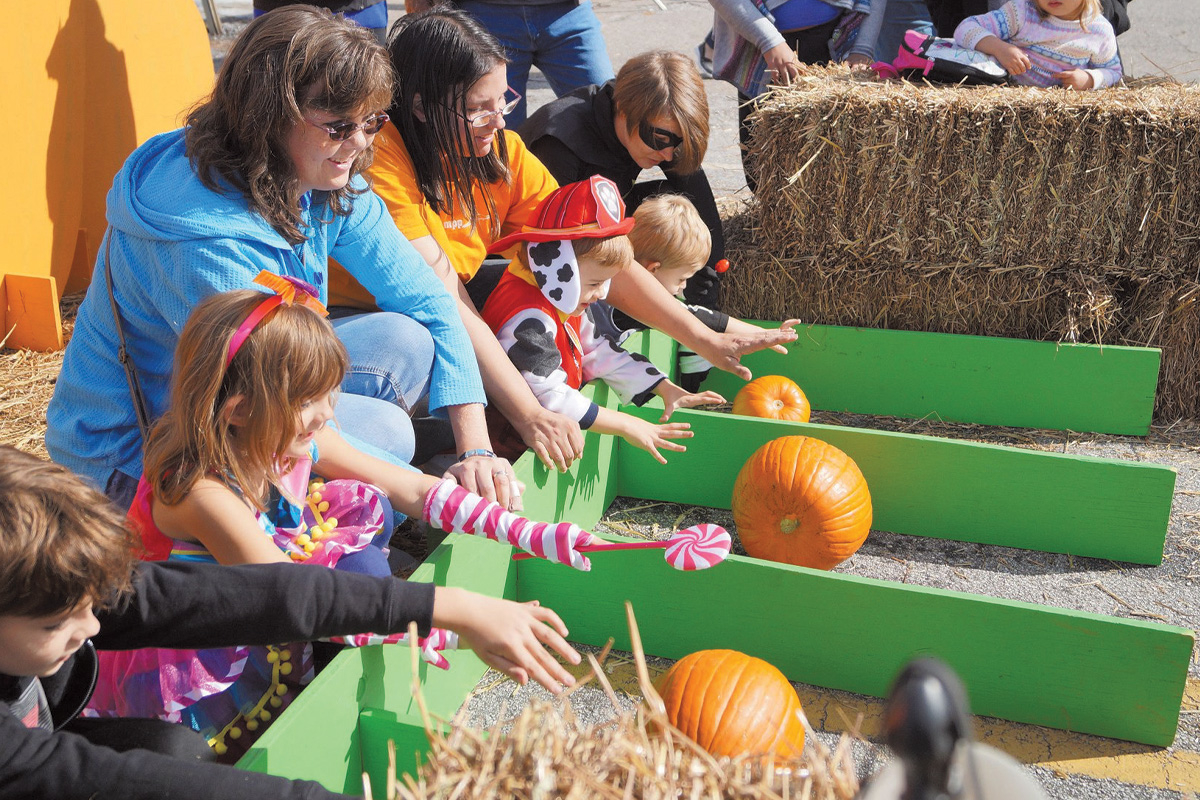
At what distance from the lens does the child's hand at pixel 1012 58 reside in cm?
359

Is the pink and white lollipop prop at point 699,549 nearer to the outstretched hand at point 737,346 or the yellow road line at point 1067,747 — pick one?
the yellow road line at point 1067,747

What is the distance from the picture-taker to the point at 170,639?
129 centimetres

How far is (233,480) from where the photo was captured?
63.1 inches

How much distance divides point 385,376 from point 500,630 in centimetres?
109

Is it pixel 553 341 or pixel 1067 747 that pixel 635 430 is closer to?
pixel 553 341

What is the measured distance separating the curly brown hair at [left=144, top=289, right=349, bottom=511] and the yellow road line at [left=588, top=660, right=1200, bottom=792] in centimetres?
92

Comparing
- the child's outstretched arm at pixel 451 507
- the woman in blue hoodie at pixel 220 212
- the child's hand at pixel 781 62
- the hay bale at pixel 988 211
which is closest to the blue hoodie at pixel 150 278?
the woman in blue hoodie at pixel 220 212

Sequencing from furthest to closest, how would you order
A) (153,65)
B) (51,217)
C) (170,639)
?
(153,65) → (51,217) → (170,639)

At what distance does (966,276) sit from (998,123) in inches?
21.1

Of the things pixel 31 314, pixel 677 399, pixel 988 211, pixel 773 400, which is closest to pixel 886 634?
pixel 677 399

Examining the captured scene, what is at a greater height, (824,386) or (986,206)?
(986,206)

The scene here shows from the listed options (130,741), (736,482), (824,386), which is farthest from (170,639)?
(824,386)

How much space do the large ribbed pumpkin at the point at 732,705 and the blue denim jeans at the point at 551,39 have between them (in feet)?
7.72

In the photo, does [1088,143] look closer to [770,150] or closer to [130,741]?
[770,150]
